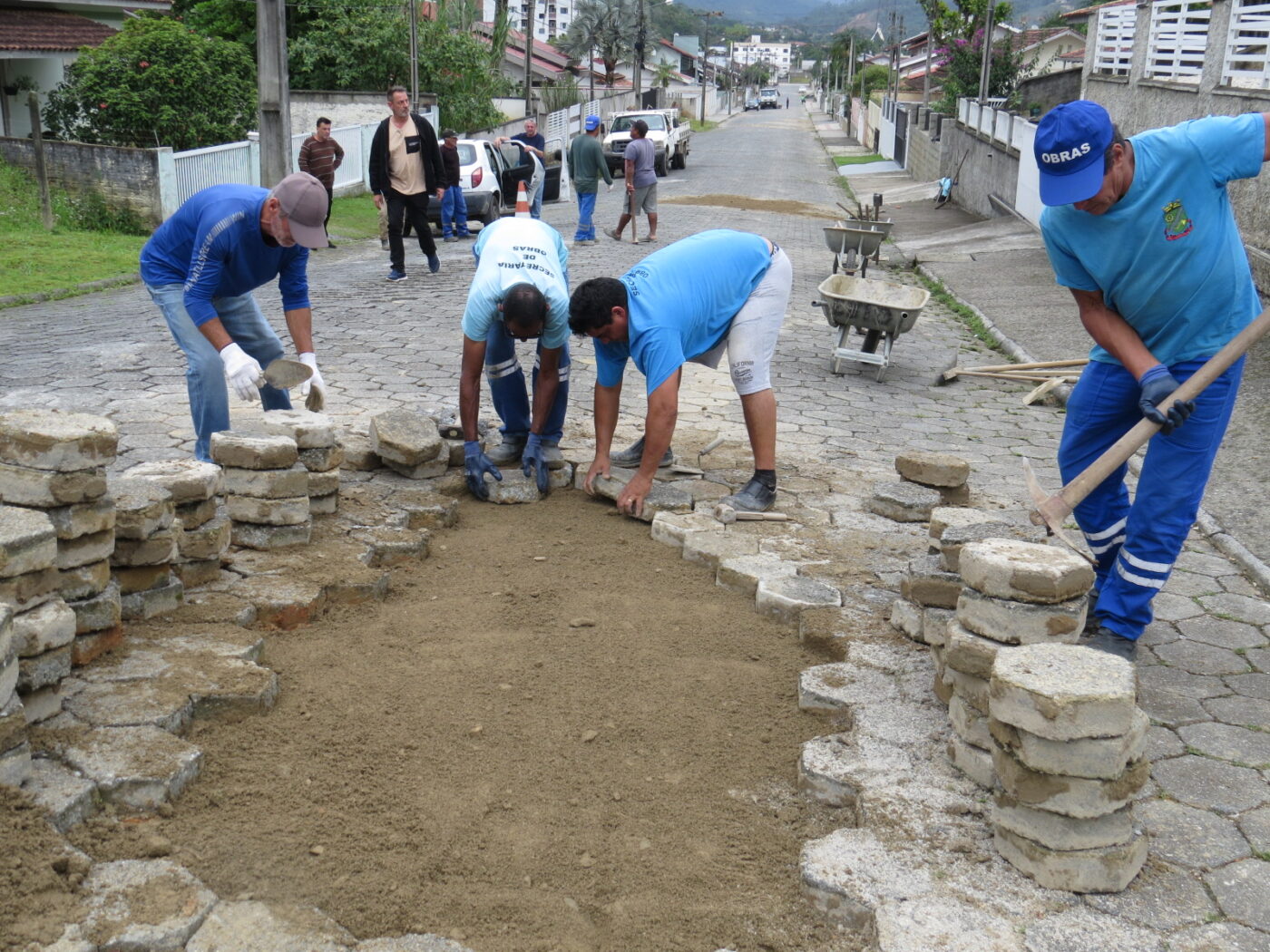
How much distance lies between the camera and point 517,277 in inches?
195

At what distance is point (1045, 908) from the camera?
8.67ft

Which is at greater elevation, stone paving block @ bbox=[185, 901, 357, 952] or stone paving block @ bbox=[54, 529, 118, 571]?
stone paving block @ bbox=[54, 529, 118, 571]

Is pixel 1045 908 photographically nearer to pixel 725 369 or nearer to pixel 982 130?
pixel 725 369

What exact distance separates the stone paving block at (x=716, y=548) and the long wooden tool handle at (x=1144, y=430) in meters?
1.33

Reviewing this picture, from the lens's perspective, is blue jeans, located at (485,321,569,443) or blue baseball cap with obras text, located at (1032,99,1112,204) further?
blue jeans, located at (485,321,569,443)

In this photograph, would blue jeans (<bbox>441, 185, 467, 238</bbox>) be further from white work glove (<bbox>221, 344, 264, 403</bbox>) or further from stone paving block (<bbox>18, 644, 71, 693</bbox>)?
stone paving block (<bbox>18, 644, 71, 693</bbox>)

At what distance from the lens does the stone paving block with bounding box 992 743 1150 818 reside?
266 centimetres

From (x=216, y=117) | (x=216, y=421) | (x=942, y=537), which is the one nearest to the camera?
(x=942, y=537)

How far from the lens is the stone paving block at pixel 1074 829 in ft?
8.80

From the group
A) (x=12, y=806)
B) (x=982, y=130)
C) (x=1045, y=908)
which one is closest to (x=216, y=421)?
(x=12, y=806)

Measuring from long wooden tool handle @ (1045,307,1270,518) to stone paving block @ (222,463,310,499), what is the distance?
110 inches

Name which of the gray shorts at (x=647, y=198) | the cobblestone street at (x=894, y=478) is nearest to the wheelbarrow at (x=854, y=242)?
the cobblestone street at (x=894, y=478)

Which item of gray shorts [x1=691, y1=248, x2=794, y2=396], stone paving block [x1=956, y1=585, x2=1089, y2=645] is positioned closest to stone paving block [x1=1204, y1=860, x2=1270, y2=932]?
stone paving block [x1=956, y1=585, x2=1089, y2=645]

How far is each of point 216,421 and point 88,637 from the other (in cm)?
187
